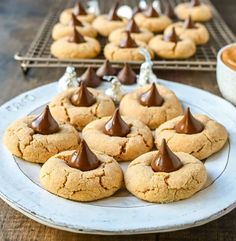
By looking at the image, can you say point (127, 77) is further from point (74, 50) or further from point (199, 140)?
point (199, 140)

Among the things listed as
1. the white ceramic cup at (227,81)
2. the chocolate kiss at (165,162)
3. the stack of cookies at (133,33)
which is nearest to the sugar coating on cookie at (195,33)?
the stack of cookies at (133,33)

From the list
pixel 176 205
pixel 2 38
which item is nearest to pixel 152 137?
pixel 176 205

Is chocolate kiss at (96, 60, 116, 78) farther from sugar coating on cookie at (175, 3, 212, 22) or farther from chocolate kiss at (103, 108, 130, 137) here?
sugar coating on cookie at (175, 3, 212, 22)

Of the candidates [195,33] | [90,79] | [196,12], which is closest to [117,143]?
[90,79]

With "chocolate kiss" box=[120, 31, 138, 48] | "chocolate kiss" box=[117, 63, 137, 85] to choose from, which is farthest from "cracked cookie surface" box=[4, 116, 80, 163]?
"chocolate kiss" box=[120, 31, 138, 48]

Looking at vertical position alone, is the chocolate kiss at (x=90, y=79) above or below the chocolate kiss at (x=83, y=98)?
below

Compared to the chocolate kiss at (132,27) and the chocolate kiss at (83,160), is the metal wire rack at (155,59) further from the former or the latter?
the chocolate kiss at (83,160)
